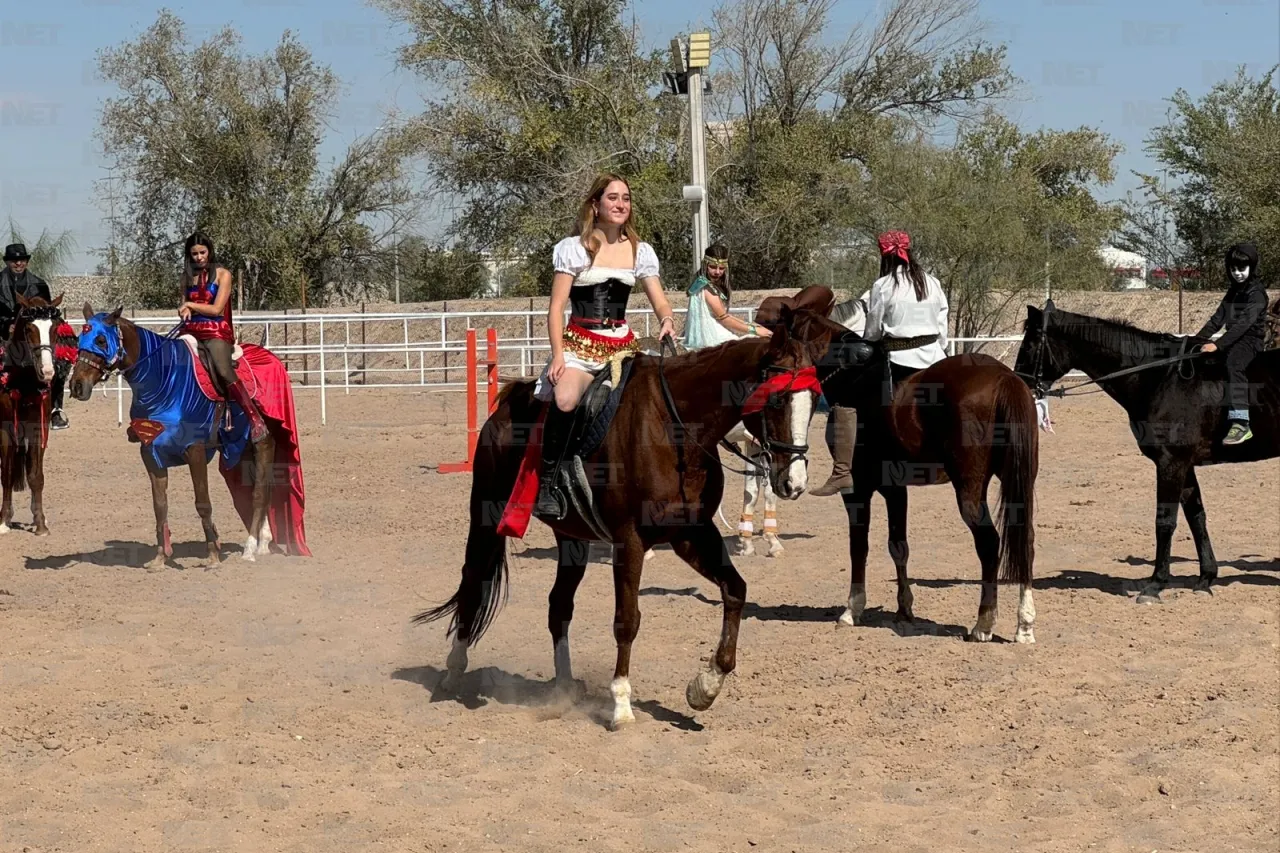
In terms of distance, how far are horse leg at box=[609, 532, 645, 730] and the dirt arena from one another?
0.12 metres

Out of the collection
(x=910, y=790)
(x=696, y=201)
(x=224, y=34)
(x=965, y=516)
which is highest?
(x=224, y=34)

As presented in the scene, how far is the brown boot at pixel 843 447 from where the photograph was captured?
313 inches

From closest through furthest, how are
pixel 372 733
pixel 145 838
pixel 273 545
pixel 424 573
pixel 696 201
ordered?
pixel 145 838 → pixel 372 733 → pixel 424 573 → pixel 273 545 → pixel 696 201

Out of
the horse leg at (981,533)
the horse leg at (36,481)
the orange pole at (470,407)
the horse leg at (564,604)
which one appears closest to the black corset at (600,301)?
the horse leg at (564,604)

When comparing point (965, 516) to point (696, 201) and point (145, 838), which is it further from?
point (696, 201)

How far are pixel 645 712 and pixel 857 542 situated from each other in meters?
2.27

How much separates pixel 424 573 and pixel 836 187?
965 inches

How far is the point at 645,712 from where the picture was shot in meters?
6.29

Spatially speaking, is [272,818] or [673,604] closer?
[272,818]

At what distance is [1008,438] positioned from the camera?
23.9 ft

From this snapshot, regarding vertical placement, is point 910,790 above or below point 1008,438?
below

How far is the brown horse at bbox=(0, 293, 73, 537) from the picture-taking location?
10.9 m

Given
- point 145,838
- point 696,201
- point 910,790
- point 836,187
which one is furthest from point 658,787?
point 836,187

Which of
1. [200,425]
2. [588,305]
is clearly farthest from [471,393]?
[588,305]
